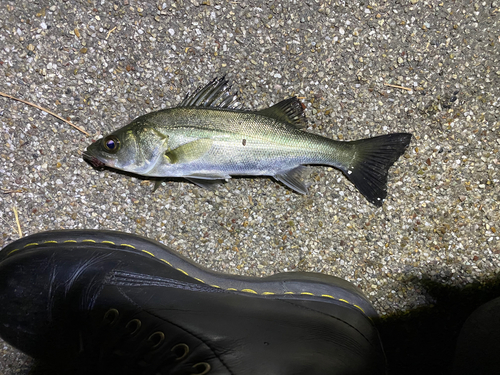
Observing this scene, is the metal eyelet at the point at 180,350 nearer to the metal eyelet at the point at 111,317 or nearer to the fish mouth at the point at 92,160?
the metal eyelet at the point at 111,317

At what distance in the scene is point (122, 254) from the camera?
2582 mm

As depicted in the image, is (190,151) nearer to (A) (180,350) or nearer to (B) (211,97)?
(B) (211,97)

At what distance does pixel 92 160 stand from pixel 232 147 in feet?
4.10

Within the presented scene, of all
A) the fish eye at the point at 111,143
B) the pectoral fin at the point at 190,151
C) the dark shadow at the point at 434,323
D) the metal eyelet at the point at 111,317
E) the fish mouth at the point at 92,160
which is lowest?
the metal eyelet at the point at 111,317

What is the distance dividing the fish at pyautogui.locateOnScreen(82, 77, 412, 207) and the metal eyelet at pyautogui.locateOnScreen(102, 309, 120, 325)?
111cm

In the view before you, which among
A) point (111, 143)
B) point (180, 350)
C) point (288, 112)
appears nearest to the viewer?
point (180, 350)

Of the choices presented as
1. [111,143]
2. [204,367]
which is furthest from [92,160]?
[204,367]

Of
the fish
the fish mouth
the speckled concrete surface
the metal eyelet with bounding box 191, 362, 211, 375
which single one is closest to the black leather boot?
the metal eyelet with bounding box 191, 362, 211, 375

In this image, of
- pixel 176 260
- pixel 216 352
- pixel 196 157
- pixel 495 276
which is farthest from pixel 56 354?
pixel 495 276

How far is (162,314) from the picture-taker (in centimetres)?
226

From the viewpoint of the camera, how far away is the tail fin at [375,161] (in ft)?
8.57

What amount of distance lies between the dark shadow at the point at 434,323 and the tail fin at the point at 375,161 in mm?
985

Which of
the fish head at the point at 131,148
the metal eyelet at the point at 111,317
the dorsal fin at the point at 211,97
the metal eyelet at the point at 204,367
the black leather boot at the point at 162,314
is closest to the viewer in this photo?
the metal eyelet at the point at 204,367

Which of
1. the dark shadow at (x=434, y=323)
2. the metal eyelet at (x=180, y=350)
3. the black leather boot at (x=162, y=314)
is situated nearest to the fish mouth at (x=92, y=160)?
the black leather boot at (x=162, y=314)
